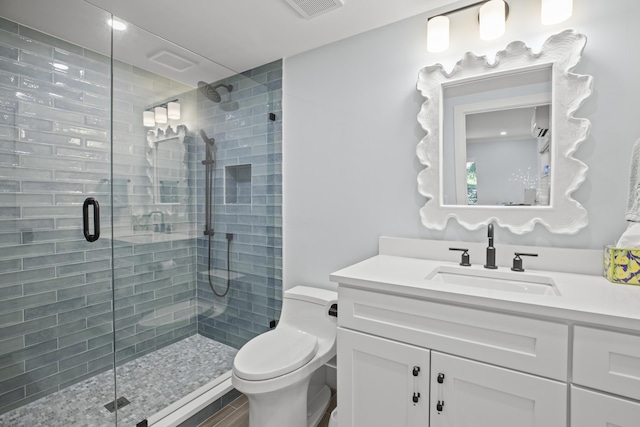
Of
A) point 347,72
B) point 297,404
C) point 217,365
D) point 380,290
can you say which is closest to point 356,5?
point 347,72

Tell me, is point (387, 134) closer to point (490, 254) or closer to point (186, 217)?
point (490, 254)

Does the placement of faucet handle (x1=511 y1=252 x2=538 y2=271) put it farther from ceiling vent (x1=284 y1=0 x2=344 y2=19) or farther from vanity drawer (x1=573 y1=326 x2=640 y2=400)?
ceiling vent (x1=284 y1=0 x2=344 y2=19)

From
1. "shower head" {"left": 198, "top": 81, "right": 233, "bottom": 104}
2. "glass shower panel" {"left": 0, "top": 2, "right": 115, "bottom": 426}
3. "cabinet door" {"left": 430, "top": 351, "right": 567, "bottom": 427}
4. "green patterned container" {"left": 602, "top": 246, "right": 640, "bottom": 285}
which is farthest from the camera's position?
"shower head" {"left": 198, "top": 81, "right": 233, "bottom": 104}

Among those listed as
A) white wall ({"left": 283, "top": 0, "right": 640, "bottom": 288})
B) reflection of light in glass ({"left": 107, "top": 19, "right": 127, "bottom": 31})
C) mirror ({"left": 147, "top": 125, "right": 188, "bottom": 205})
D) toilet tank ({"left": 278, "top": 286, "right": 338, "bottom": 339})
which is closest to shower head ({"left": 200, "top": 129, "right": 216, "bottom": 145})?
mirror ({"left": 147, "top": 125, "right": 188, "bottom": 205})

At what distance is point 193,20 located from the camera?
1.83 metres

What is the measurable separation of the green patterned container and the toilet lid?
1.36 metres

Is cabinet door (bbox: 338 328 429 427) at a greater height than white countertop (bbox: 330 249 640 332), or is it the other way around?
white countertop (bbox: 330 249 640 332)

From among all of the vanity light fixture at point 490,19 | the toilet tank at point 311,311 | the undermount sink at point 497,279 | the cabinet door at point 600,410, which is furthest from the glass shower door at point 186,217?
the cabinet door at point 600,410

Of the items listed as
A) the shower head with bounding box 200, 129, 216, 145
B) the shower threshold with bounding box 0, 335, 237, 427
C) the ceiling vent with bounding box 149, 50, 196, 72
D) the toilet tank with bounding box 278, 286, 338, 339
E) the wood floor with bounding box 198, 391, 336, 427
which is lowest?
the wood floor with bounding box 198, 391, 336, 427

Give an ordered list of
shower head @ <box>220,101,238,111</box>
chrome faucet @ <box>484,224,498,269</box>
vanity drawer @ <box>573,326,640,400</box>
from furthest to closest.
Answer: shower head @ <box>220,101,238,111</box>, chrome faucet @ <box>484,224,498,269</box>, vanity drawer @ <box>573,326,640,400</box>

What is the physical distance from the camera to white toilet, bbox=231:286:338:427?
1.47 metres

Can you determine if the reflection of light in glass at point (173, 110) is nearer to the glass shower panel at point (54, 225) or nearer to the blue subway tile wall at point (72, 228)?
the blue subway tile wall at point (72, 228)

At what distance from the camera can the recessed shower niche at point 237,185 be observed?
218 cm

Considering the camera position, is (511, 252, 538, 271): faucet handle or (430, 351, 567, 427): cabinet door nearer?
(430, 351, 567, 427): cabinet door
